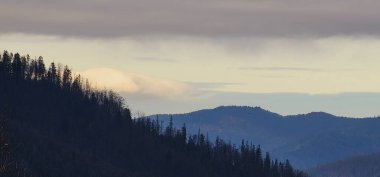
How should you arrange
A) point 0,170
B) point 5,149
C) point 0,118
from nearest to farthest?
point 0,170
point 5,149
point 0,118

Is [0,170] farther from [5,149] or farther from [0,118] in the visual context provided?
[0,118]

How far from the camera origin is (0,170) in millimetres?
89438

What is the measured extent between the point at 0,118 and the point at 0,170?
57.7ft

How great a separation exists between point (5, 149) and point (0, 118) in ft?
35.4

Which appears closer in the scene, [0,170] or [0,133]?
[0,170]

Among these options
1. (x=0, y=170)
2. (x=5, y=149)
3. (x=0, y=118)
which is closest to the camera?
(x=0, y=170)

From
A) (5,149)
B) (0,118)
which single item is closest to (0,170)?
(5,149)

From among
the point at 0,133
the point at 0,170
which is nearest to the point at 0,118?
the point at 0,133

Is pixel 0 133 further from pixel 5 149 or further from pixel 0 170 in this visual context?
pixel 0 170

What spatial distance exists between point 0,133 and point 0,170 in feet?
30.1

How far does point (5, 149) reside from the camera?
315ft

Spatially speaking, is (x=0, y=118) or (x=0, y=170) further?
(x=0, y=118)

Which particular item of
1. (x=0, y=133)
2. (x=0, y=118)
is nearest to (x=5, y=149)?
(x=0, y=133)

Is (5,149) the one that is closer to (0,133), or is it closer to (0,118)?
(0,133)
